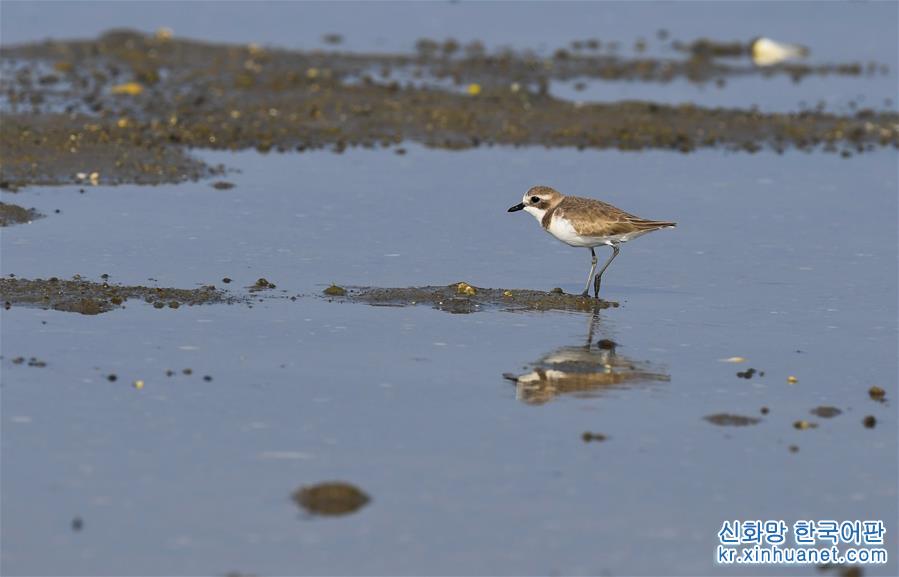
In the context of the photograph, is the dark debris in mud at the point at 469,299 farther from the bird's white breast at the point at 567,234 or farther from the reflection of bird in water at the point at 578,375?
the reflection of bird in water at the point at 578,375

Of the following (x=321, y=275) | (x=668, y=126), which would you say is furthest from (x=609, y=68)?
(x=321, y=275)

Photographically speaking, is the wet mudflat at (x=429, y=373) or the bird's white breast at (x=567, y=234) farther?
the bird's white breast at (x=567, y=234)

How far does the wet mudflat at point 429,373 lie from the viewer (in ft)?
34.9

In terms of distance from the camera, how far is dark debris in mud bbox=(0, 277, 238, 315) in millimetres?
16062

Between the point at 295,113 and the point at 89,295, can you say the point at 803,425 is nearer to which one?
the point at 89,295

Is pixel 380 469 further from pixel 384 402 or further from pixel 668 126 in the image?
pixel 668 126

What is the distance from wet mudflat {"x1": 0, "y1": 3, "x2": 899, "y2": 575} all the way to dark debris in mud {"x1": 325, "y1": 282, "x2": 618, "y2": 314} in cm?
5

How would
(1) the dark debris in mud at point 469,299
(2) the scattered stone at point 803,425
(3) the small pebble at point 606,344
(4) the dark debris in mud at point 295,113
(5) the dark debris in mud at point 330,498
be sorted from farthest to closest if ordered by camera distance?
(4) the dark debris in mud at point 295,113, (1) the dark debris in mud at point 469,299, (3) the small pebble at point 606,344, (2) the scattered stone at point 803,425, (5) the dark debris in mud at point 330,498

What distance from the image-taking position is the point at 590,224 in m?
17.3

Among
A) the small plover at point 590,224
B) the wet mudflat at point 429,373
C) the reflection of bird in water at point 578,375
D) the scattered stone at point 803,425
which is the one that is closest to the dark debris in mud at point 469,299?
the wet mudflat at point 429,373

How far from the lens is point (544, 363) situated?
48.0 ft

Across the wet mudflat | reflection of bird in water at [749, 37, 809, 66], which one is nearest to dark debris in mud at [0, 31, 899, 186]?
the wet mudflat

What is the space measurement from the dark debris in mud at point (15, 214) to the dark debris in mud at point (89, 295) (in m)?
3.40

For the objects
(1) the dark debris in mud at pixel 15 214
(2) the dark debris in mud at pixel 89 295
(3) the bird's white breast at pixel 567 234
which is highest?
(3) the bird's white breast at pixel 567 234
